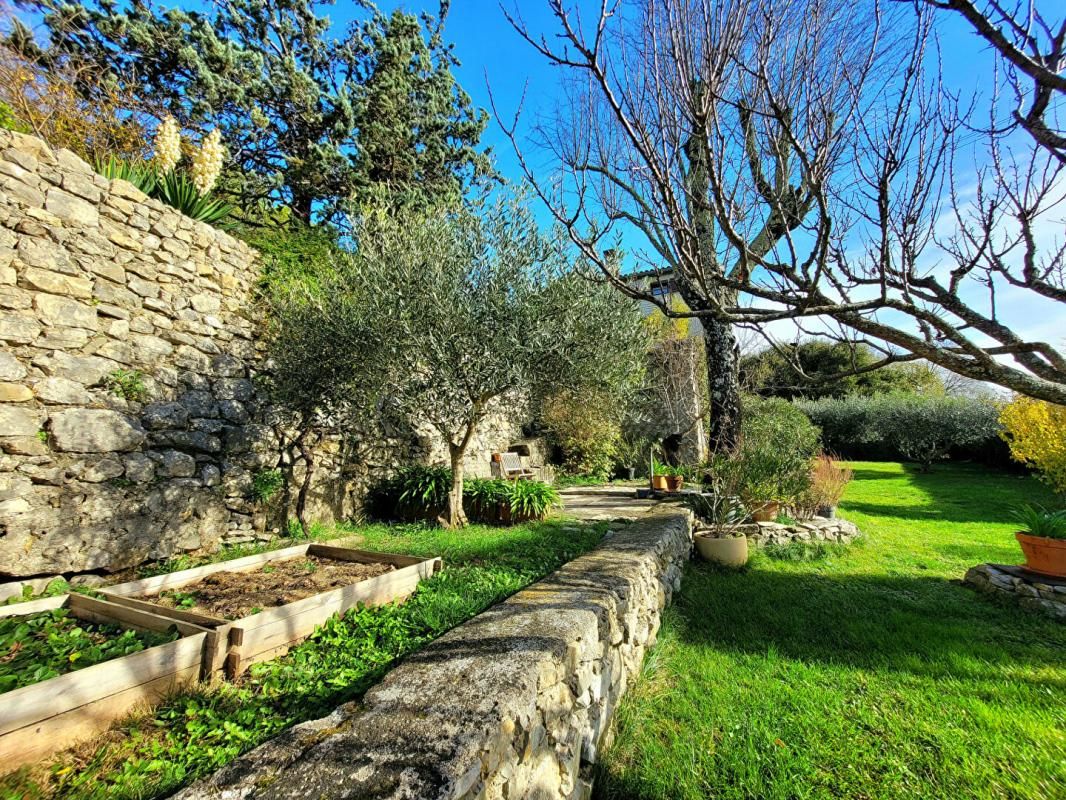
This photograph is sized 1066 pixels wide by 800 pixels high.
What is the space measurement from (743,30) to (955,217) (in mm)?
1756

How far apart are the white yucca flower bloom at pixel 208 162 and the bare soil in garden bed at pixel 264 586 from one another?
5352 mm

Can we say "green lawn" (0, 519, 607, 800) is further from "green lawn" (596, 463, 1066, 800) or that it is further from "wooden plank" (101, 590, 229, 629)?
"green lawn" (596, 463, 1066, 800)

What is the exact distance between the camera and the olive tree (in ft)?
16.9

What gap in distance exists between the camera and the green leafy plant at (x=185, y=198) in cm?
520

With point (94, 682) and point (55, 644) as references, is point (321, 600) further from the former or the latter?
point (55, 644)

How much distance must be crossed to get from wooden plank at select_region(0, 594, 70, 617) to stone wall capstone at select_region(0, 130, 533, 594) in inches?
42.3

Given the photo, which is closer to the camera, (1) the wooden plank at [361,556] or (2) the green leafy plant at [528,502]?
(1) the wooden plank at [361,556]

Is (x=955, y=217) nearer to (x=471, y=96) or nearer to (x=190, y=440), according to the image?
(x=190, y=440)

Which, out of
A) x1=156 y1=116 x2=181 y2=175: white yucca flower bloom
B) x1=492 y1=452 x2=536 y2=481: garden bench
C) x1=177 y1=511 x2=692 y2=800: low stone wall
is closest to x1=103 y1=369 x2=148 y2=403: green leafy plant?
x1=156 y1=116 x2=181 y2=175: white yucca flower bloom

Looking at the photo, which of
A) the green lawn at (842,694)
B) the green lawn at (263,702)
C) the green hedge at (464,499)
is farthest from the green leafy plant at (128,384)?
the green lawn at (842,694)

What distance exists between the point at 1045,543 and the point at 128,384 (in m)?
9.24

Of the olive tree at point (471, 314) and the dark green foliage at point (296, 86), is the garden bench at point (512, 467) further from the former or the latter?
the dark green foliage at point (296, 86)

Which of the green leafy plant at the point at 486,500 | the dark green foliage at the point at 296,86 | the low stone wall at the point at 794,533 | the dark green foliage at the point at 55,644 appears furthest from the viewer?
the dark green foliage at the point at 296,86

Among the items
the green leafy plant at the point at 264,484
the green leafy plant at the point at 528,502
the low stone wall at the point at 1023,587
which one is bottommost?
the low stone wall at the point at 1023,587
